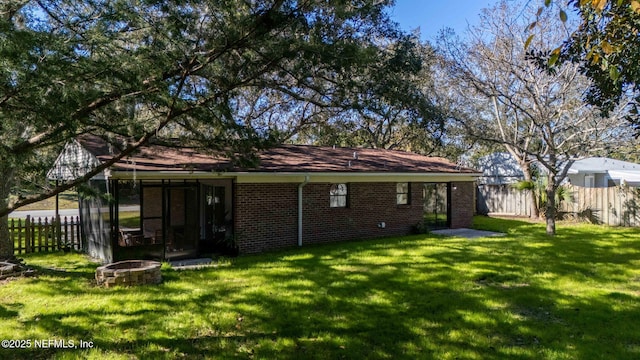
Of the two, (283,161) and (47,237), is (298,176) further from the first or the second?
(47,237)

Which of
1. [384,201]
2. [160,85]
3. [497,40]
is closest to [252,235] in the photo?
[384,201]

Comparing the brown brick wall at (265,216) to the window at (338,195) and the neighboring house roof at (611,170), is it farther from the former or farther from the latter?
the neighboring house roof at (611,170)

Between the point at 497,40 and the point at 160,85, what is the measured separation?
1470 centimetres

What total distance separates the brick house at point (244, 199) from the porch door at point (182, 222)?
0.03m

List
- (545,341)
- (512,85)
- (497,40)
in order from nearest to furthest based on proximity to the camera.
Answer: (545,341), (497,40), (512,85)

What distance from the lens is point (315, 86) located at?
7629 millimetres

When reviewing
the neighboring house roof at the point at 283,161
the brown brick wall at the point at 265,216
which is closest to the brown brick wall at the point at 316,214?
the brown brick wall at the point at 265,216

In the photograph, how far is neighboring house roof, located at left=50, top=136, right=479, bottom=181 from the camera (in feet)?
35.3

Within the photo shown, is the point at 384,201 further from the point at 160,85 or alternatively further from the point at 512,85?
the point at 160,85

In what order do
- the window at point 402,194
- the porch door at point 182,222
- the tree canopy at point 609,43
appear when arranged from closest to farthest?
the tree canopy at point 609,43 < the porch door at point 182,222 < the window at point 402,194

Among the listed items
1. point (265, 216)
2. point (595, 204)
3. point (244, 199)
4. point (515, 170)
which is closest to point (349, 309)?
point (244, 199)

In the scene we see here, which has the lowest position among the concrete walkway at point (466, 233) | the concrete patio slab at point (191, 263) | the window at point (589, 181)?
the concrete patio slab at point (191, 263)

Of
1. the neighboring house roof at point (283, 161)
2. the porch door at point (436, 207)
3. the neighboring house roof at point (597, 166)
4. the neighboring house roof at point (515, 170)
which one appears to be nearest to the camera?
the neighboring house roof at point (283, 161)

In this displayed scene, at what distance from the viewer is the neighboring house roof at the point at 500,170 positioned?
2511 centimetres
